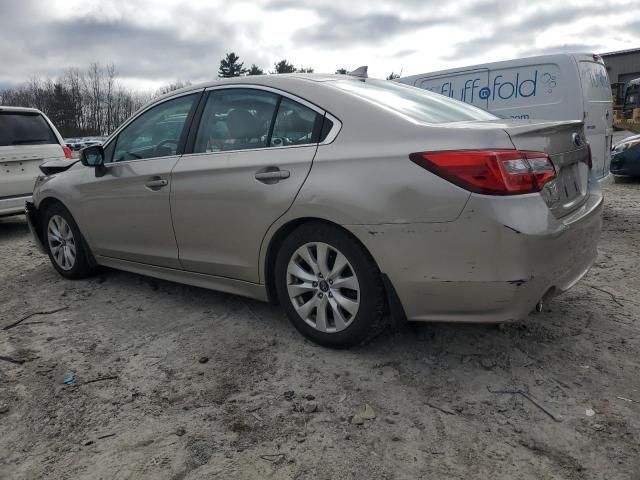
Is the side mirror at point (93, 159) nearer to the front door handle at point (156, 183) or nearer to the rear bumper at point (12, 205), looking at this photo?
the front door handle at point (156, 183)

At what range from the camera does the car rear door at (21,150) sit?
22.9 ft

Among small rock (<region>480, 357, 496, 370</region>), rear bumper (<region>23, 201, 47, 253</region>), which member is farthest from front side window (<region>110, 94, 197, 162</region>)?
small rock (<region>480, 357, 496, 370</region>)

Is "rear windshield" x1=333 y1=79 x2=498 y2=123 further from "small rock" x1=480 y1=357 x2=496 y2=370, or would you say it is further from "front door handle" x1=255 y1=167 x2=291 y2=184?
"small rock" x1=480 y1=357 x2=496 y2=370

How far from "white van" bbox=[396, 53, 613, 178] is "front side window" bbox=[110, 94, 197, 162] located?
15.4 feet

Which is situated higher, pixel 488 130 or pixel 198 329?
pixel 488 130

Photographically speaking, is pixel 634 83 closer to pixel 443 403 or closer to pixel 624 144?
pixel 624 144

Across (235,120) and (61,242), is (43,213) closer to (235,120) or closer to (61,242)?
(61,242)

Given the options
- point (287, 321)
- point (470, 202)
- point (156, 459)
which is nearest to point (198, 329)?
point (287, 321)

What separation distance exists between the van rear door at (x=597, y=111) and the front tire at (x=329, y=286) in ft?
15.3

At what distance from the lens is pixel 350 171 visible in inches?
109

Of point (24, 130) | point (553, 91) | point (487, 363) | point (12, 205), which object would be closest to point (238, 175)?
point (487, 363)

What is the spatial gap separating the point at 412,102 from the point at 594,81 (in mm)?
4574

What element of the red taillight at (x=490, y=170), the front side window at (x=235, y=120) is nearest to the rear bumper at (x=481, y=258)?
the red taillight at (x=490, y=170)

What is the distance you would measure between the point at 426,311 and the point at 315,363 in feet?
2.29
